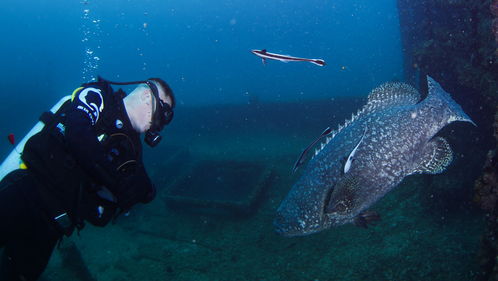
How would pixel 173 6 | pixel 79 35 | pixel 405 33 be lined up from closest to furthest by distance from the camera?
Result: pixel 405 33 < pixel 79 35 < pixel 173 6

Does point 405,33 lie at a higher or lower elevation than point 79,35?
higher

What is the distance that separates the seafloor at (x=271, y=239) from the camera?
4.88 m

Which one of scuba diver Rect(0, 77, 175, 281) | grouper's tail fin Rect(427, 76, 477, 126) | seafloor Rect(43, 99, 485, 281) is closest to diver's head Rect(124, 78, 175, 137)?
scuba diver Rect(0, 77, 175, 281)

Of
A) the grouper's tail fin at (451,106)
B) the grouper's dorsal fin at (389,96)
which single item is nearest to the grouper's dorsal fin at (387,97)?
the grouper's dorsal fin at (389,96)

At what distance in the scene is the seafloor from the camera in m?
4.88

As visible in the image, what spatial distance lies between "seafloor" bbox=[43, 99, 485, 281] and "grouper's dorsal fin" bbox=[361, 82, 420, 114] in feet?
9.26

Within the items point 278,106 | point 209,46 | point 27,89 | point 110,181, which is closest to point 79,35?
point 209,46

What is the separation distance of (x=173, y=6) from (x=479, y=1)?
21831 centimetres

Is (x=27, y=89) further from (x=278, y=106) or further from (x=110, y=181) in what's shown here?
(x=110, y=181)

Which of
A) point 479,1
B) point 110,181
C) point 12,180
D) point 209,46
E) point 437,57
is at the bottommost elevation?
point 209,46

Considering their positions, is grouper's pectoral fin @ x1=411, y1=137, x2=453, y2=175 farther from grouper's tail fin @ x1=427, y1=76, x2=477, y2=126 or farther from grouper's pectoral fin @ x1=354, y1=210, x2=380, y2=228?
grouper's pectoral fin @ x1=354, y1=210, x2=380, y2=228

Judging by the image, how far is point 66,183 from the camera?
292 cm

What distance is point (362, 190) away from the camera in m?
3.08

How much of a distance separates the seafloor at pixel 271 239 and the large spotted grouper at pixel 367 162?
2165mm
